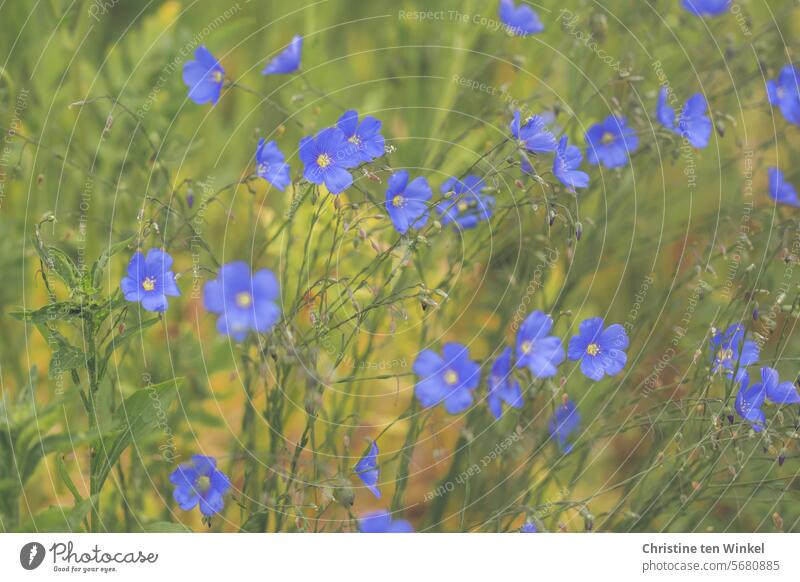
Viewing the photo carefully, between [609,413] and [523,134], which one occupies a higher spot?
[523,134]

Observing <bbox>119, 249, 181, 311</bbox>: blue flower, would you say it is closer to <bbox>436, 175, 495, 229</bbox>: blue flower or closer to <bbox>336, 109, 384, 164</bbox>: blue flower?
<bbox>336, 109, 384, 164</bbox>: blue flower

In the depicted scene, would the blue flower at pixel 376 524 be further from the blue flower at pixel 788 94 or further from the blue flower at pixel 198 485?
the blue flower at pixel 788 94

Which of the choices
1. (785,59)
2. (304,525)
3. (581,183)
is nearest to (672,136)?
(581,183)

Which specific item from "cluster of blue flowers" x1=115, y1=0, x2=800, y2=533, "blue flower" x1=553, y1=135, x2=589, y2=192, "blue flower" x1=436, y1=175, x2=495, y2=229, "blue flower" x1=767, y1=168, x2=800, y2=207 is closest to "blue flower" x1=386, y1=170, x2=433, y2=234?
"cluster of blue flowers" x1=115, y1=0, x2=800, y2=533

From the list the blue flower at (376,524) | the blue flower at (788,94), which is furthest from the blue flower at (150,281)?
the blue flower at (788,94)

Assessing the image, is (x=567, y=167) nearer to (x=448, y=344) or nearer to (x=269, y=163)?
(x=448, y=344)
